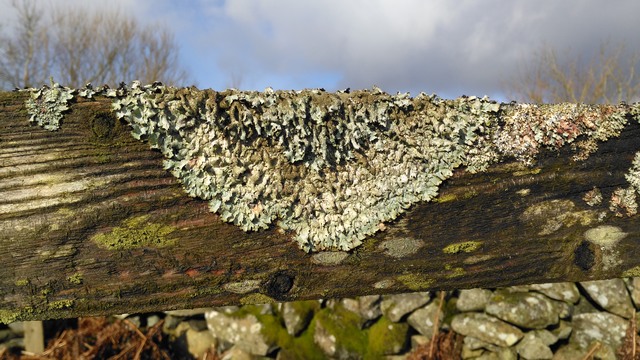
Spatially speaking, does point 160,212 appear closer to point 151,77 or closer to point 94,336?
point 94,336

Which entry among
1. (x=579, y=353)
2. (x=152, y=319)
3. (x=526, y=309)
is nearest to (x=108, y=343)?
(x=152, y=319)

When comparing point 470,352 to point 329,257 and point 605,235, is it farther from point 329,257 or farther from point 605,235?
point 329,257

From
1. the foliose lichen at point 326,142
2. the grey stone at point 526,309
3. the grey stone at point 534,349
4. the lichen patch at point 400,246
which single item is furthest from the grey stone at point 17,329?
the lichen patch at point 400,246

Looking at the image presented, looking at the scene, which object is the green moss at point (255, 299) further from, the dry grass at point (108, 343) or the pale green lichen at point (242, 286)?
the dry grass at point (108, 343)

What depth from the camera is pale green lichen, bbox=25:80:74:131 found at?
92 centimetres

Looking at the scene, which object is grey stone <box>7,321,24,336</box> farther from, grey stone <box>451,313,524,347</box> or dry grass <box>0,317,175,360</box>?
grey stone <box>451,313,524,347</box>

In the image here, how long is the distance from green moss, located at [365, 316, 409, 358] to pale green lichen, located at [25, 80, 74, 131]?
4.10 metres

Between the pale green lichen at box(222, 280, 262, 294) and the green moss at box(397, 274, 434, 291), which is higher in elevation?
the pale green lichen at box(222, 280, 262, 294)

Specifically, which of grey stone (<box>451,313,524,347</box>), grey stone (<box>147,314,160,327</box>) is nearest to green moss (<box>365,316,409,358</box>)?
grey stone (<box>451,313,524,347</box>)

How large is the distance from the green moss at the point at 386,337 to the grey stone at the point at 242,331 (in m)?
1.01

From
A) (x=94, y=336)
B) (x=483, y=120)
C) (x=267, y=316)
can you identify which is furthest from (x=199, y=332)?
(x=483, y=120)

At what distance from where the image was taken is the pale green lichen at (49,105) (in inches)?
36.1

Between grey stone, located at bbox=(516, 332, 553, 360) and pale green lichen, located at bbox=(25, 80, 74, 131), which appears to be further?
grey stone, located at bbox=(516, 332, 553, 360)

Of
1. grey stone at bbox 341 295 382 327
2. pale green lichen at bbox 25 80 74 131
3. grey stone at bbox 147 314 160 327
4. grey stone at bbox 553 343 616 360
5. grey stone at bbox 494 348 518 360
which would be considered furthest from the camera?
grey stone at bbox 147 314 160 327
